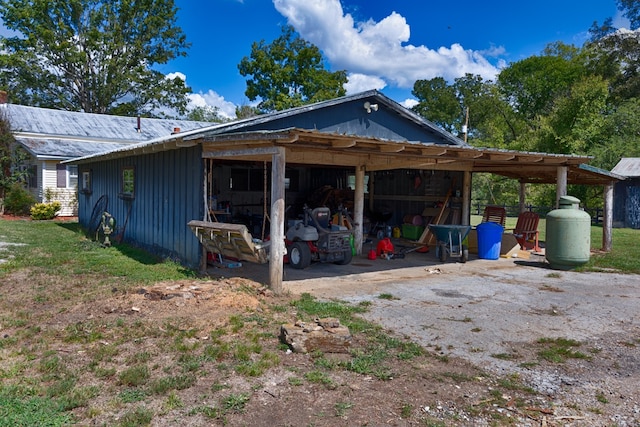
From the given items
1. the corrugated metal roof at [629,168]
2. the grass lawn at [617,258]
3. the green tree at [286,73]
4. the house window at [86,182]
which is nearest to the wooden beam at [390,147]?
the grass lawn at [617,258]

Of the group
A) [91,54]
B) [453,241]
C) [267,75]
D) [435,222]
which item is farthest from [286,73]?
[453,241]

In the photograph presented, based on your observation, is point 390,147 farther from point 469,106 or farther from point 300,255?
point 469,106

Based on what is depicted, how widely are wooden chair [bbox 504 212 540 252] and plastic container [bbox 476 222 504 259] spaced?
149 centimetres

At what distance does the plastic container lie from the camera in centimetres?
1059

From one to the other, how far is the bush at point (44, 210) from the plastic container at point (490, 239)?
52.1 feet

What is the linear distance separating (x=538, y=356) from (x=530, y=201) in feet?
82.1

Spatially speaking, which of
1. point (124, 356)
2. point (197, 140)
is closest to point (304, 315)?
point (124, 356)

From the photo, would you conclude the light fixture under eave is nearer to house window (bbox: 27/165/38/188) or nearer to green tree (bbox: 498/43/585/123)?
house window (bbox: 27/165/38/188)

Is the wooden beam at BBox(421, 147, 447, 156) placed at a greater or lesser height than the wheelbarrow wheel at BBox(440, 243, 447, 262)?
greater

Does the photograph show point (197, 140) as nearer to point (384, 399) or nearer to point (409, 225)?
point (384, 399)

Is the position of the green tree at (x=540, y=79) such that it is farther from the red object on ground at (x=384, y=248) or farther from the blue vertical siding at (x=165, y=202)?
the blue vertical siding at (x=165, y=202)

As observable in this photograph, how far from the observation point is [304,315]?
221 inches

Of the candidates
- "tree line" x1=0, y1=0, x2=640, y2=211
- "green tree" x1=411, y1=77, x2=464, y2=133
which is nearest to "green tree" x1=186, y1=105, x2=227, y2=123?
"tree line" x1=0, y1=0, x2=640, y2=211

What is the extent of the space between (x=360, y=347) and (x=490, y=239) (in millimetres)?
6969
